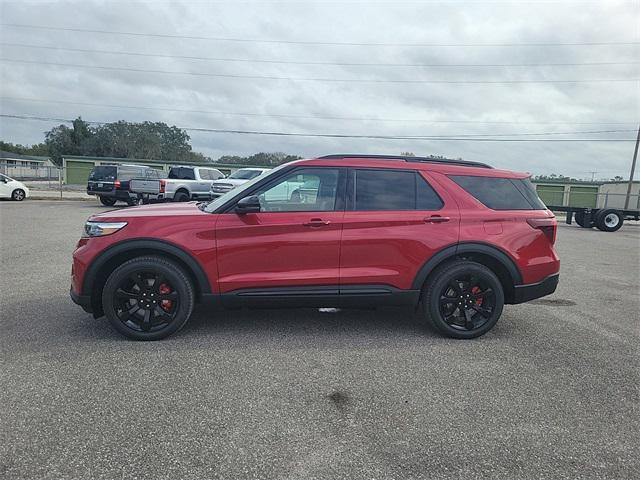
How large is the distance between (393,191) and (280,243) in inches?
48.8

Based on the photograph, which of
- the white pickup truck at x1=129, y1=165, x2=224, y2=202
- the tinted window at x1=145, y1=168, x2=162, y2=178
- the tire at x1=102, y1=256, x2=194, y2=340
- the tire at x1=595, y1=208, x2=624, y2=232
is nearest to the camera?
the tire at x1=102, y1=256, x2=194, y2=340

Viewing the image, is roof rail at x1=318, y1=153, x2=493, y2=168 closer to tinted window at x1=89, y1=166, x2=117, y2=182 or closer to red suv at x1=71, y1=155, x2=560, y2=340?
red suv at x1=71, y1=155, x2=560, y2=340

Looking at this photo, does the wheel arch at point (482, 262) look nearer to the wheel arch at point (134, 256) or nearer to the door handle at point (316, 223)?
the door handle at point (316, 223)

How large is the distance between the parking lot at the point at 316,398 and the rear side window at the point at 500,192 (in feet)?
4.43

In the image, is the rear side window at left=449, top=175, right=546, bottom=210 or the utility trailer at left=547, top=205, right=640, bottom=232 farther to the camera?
the utility trailer at left=547, top=205, right=640, bottom=232

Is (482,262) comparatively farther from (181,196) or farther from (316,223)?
(181,196)

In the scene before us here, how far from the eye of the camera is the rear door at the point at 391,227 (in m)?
4.30

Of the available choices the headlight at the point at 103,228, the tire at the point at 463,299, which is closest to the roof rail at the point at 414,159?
the tire at the point at 463,299

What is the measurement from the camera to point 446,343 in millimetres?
4422

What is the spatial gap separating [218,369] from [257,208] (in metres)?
1.44

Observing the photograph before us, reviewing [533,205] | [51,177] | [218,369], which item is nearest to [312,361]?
[218,369]

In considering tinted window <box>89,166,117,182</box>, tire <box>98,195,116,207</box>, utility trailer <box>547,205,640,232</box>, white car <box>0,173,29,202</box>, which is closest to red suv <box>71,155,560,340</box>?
utility trailer <box>547,205,640,232</box>

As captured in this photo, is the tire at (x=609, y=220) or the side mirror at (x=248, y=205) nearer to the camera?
the side mirror at (x=248, y=205)

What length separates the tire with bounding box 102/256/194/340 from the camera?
412 centimetres
